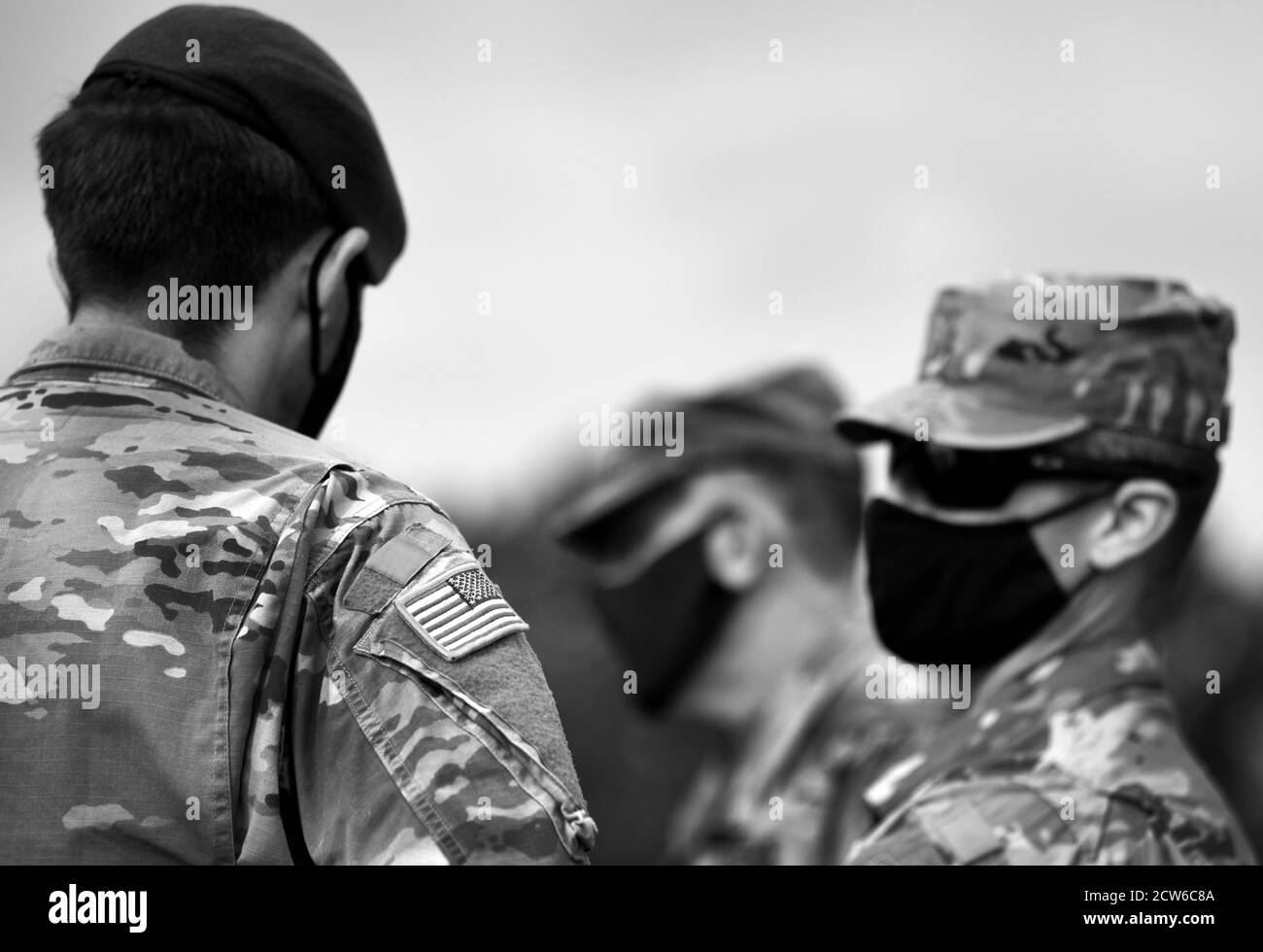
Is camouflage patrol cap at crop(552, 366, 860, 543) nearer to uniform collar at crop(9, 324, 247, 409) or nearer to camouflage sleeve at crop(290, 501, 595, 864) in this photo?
uniform collar at crop(9, 324, 247, 409)

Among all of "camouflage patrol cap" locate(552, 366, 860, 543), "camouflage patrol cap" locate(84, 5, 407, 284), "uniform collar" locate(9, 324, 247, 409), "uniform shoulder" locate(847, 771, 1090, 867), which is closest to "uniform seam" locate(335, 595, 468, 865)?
"uniform collar" locate(9, 324, 247, 409)

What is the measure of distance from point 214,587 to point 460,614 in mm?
255

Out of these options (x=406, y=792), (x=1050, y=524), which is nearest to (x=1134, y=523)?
(x=1050, y=524)

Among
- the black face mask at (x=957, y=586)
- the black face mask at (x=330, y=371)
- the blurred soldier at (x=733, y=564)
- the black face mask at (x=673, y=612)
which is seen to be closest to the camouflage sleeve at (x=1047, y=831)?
the black face mask at (x=957, y=586)

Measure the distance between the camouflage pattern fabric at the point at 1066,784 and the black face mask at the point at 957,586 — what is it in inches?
4.3

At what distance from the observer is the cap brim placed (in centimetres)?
304

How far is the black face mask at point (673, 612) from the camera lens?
621cm

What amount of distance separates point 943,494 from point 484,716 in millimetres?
1859

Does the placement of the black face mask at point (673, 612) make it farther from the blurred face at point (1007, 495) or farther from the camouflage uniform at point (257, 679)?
the camouflage uniform at point (257, 679)

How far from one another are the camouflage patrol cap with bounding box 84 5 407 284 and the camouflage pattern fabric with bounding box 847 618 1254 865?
1.43 meters

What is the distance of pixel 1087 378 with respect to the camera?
3.08 metres
